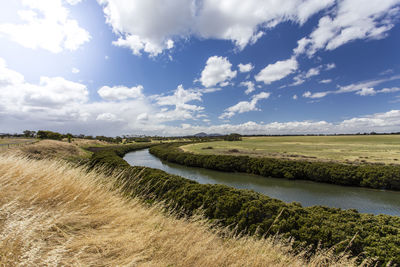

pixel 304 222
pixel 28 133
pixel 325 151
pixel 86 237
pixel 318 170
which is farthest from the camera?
pixel 28 133

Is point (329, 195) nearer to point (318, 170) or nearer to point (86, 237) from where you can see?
point (318, 170)

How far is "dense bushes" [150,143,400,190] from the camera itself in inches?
623

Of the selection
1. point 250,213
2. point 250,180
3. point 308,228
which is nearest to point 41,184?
point 250,213

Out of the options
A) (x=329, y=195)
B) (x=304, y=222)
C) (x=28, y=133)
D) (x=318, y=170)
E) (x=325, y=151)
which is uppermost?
(x=28, y=133)

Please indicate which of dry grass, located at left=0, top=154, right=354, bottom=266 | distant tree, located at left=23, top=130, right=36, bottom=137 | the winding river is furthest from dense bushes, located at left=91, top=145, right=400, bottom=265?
distant tree, located at left=23, top=130, right=36, bottom=137

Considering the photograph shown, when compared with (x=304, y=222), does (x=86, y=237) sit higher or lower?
higher

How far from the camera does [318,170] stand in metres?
19.0

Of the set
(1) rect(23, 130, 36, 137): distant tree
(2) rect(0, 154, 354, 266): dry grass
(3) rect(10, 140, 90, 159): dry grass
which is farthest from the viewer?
(1) rect(23, 130, 36, 137): distant tree

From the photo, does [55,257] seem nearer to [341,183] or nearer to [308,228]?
[308,228]

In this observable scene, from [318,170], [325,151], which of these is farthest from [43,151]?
[325,151]

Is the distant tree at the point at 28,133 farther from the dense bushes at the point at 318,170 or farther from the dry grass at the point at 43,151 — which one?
the dense bushes at the point at 318,170

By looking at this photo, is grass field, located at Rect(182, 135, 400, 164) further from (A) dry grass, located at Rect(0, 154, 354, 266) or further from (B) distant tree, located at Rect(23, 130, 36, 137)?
(B) distant tree, located at Rect(23, 130, 36, 137)

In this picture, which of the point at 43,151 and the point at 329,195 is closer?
the point at 329,195

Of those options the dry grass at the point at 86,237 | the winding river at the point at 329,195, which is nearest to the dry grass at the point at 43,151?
the dry grass at the point at 86,237
